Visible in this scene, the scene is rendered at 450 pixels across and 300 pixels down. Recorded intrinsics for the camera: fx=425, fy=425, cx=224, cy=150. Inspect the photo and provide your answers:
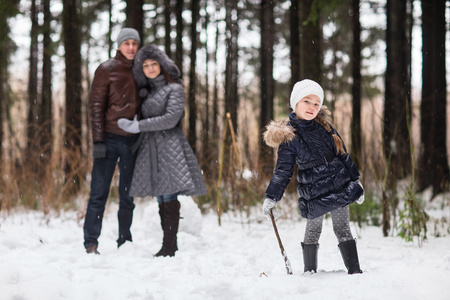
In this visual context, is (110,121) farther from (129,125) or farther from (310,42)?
(310,42)

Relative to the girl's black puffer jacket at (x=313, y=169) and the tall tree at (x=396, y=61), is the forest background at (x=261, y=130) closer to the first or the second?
the tall tree at (x=396, y=61)

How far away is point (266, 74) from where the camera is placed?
1510 centimetres

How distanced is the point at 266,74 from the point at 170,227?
11.7 m

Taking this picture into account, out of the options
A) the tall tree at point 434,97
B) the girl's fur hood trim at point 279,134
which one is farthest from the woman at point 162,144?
the tall tree at point 434,97

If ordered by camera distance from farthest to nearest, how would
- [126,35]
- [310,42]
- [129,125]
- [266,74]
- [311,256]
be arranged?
[266,74]
[310,42]
[126,35]
[129,125]
[311,256]

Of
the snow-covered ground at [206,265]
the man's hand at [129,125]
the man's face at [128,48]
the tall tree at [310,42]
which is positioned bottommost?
the snow-covered ground at [206,265]

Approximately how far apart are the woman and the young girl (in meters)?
1.25

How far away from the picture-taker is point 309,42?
6535mm

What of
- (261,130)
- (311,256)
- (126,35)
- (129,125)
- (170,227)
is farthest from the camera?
(261,130)

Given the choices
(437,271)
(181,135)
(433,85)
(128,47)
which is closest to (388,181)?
(437,271)

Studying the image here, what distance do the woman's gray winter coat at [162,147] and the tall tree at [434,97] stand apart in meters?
5.51

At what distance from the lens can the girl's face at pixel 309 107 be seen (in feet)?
10.0

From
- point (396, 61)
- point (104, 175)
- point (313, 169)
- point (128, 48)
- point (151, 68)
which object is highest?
point (396, 61)

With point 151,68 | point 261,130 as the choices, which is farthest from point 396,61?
point 151,68
